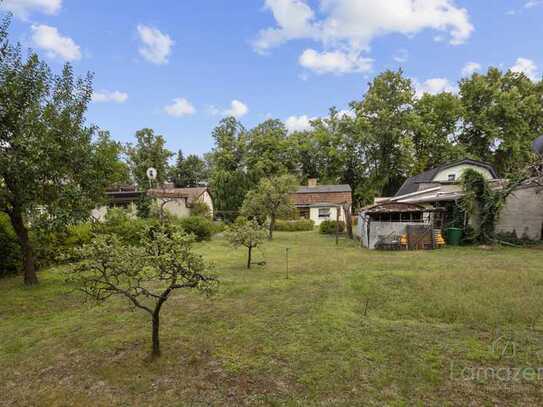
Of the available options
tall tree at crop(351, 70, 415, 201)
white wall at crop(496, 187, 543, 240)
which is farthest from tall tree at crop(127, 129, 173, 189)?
white wall at crop(496, 187, 543, 240)

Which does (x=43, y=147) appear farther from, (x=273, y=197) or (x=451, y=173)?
(x=451, y=173)

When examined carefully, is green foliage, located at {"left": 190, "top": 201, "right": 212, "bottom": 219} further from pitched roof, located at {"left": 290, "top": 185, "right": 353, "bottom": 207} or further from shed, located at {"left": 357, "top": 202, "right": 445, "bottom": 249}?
shed, located at {"left": 357, "top": 202, "right": 445, "bottom": 249}

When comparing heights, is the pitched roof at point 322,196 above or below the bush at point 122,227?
above

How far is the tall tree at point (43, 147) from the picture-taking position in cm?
645

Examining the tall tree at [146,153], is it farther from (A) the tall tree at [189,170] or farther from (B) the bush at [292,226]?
(A) the tall tree at [189,170]

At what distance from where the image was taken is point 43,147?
254 inches

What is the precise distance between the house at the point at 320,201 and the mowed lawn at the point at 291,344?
19.5 m

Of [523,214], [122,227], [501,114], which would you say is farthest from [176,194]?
[501,114]

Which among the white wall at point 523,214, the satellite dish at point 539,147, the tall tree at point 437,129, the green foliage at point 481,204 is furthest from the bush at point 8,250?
the tall tree at point 437,129

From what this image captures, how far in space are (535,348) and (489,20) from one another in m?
13.4

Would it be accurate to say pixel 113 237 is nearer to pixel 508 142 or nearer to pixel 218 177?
pixel 218 177

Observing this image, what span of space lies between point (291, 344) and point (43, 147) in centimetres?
701

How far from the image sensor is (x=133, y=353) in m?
4.28

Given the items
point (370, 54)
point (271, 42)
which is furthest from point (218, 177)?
point (370, 54)
